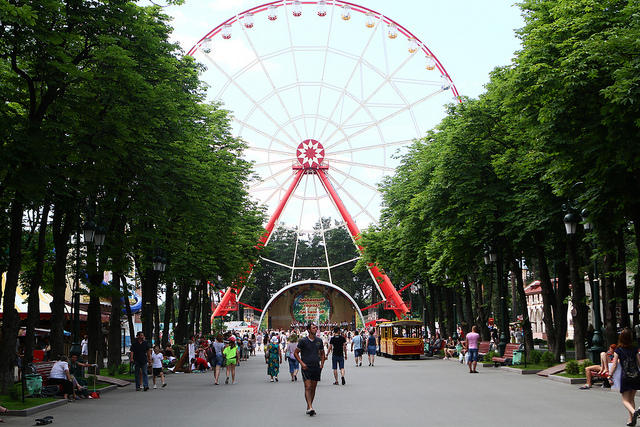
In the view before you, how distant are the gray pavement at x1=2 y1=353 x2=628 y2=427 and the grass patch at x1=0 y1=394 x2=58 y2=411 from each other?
509 mm

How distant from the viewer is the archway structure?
9369 centimetres

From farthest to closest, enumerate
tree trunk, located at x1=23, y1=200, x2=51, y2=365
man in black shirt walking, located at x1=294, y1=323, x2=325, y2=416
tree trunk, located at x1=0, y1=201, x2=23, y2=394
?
tree trunk, located at x1=23, y1=200, x2=51, y2=365, tree trunk, located at x1=0, y1=201, x2=23, y2=394, man in black shirt walking, located at x1=294, y1=323, x2=325, y2=416

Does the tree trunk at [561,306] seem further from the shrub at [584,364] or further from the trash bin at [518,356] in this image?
the shrub at [584,364]

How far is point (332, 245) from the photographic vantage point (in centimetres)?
14125

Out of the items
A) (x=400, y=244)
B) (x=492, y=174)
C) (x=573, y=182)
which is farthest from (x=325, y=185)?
(x=573, y=182)

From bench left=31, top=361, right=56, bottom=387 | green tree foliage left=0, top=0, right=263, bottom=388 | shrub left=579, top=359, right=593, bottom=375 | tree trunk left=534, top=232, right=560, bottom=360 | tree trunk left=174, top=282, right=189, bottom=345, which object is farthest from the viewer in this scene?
tree trunk left=174, top=282, right=189, bottom=345

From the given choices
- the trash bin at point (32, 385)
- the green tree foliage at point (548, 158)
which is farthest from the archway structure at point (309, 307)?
the trash bin at point (32, 385)

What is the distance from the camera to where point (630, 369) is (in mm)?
13180

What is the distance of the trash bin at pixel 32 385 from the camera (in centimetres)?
1930

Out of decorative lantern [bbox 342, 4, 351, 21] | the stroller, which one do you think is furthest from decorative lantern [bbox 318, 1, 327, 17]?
the stroller

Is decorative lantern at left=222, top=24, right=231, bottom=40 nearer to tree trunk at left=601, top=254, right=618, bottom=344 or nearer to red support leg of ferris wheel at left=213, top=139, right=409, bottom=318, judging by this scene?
red support leg of ferris wheel at left=213, top=139, right=409, bottom=318

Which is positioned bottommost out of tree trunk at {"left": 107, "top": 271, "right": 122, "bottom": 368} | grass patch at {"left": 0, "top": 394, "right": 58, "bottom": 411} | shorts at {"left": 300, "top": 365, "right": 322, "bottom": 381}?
grass patch at {"left": 0, "top": 394, "right": 58, "bottom": 411}

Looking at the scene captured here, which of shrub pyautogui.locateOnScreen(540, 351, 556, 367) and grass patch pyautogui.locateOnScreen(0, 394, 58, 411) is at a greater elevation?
shrub pyautogui.locateOnScreen(540, 351, 556, 367)

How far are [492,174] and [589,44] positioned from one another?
546 inches
